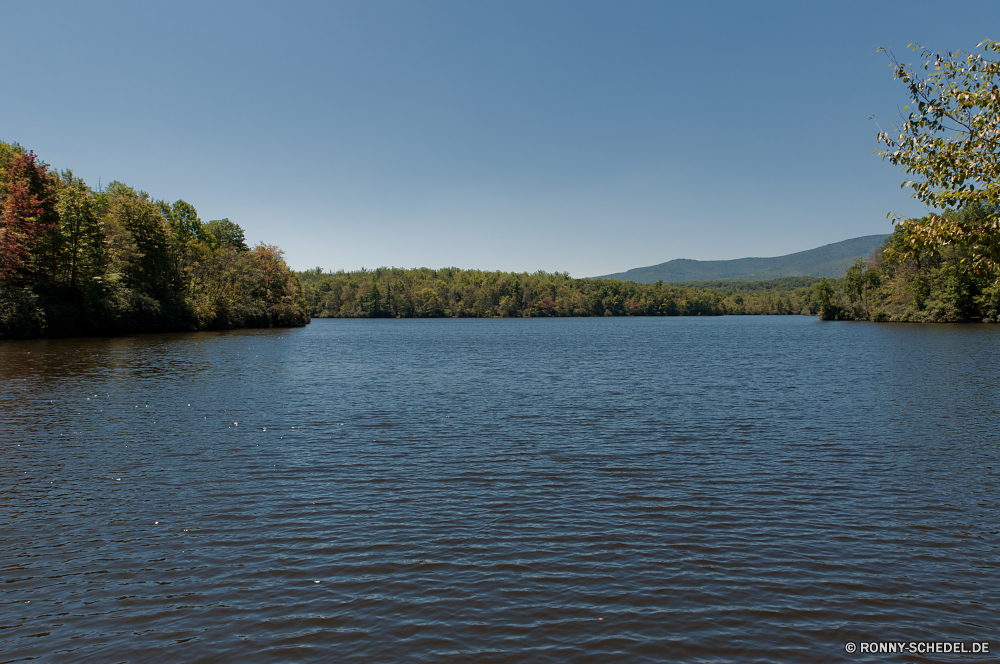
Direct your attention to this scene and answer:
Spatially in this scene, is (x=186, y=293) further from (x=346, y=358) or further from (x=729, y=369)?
(x=729, y=369)

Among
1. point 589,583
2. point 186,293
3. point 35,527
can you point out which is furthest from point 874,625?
point 186,293

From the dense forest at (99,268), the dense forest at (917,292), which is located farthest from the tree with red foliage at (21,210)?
the dense forest at (917,292)

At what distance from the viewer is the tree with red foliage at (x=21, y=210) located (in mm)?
52844

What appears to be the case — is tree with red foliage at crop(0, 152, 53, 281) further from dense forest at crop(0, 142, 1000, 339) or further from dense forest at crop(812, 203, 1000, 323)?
dense forest at crop(812, 203, 1000, 323)

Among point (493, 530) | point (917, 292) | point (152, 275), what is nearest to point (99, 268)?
point (152, 275)

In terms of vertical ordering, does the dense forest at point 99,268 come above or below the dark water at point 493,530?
above

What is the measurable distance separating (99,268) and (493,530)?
2886 inches

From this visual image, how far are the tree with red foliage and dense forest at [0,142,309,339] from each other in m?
0.10

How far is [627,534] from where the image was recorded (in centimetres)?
1113

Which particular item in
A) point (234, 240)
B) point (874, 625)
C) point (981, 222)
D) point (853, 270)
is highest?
point (234, 240)

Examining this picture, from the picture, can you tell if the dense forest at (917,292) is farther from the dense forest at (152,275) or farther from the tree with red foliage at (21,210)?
the tree with red foliage at (21,210)

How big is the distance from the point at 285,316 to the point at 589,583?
373 ft

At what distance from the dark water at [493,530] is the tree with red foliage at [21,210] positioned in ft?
130

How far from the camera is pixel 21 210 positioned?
54438 mm
